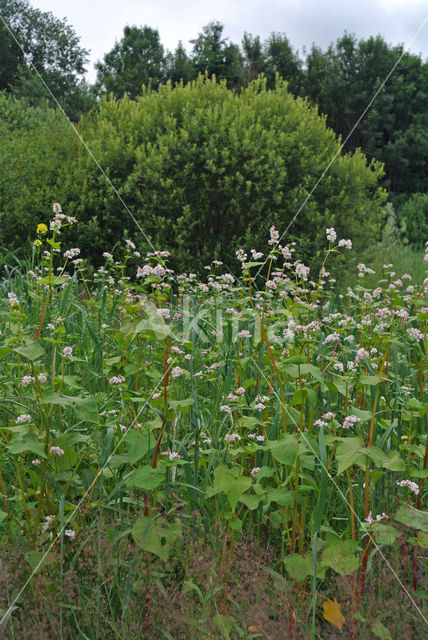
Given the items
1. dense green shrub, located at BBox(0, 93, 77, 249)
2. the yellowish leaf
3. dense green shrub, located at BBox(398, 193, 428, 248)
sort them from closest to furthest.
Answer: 1. the yellowish leaf
2. dense green shrub, located at BBox(0, 93, 77, 249)
3. dense green shrub, located at BBox(398, 193, 428, 248)

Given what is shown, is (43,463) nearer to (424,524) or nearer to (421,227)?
(424,524)

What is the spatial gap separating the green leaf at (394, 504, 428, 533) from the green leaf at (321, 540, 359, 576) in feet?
0.59

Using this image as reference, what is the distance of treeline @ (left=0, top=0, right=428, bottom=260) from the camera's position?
26.4m

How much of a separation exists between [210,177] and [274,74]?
25.5 m

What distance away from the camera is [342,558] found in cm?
162

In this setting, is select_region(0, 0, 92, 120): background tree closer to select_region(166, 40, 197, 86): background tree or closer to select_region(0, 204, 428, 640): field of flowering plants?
select_region(166, 40, 197, 86): background tree

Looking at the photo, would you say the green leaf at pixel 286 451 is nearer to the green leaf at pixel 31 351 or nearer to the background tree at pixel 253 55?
the green leaf at pixel 31 351

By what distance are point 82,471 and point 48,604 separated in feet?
1.96

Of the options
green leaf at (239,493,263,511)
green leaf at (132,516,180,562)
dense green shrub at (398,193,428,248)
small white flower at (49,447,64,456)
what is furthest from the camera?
dense green shrub at (398,193,428,248)

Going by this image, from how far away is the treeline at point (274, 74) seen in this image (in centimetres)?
2638

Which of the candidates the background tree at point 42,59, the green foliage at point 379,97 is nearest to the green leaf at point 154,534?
the background tree at point 42,59

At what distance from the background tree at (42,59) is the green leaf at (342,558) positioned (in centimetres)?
2744

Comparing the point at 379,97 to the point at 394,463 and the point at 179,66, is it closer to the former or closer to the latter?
the point at 179,66

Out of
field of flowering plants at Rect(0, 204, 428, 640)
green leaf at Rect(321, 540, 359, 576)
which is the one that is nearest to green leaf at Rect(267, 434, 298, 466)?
field of flowering plants at Rect(0, 204, 428, 640)
